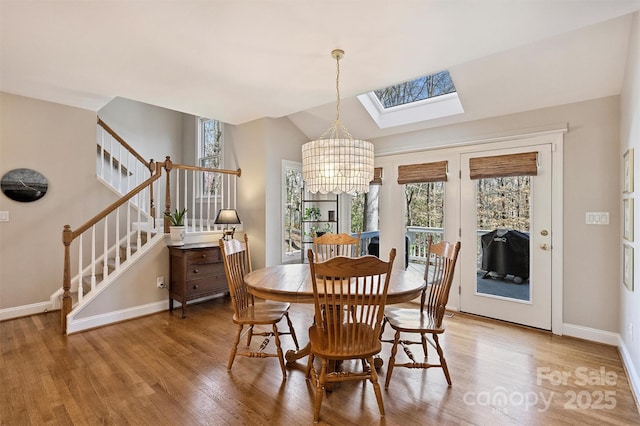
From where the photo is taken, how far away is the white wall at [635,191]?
2215 mm

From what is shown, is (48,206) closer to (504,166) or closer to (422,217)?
(422,217)

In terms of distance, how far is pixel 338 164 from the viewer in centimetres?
256

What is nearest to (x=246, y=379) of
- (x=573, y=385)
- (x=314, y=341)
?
(x=314, y=341)

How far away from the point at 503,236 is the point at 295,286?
2620 mm

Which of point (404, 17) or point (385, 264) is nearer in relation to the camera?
point (385, 264)

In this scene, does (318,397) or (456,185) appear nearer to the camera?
(318,397)

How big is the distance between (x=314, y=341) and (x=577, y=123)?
3248 mm

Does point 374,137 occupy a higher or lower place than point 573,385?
higher

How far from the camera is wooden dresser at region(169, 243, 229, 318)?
379 centimetres

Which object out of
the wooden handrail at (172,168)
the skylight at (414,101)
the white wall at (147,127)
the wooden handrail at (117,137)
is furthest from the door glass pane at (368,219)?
the white wall at (147,127)

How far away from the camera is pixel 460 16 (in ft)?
7.13

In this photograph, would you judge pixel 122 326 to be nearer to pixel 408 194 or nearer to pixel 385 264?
pixel 385 264

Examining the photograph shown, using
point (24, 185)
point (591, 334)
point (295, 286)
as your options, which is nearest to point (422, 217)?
point (591, 334)

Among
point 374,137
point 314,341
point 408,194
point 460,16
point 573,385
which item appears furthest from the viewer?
point 374,137
